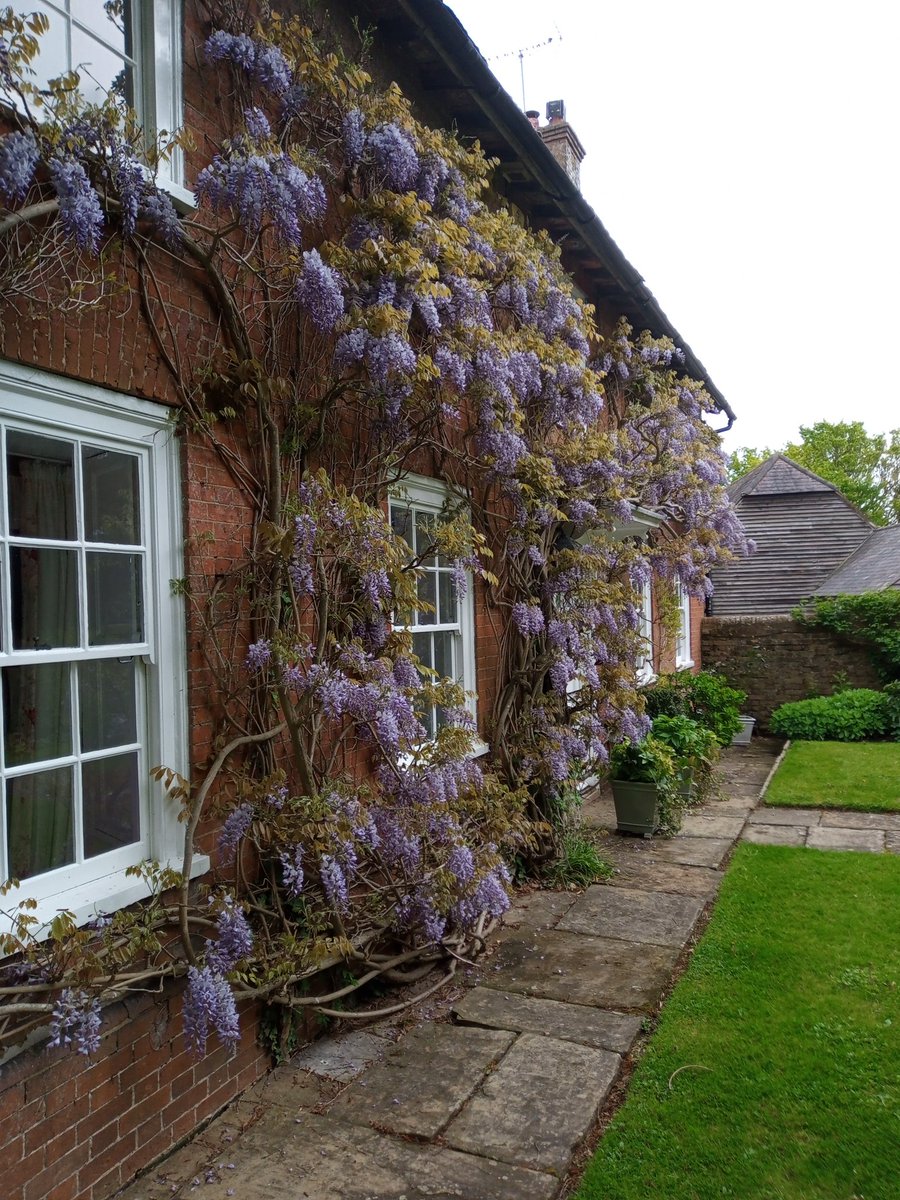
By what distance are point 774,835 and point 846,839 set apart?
58 centimetres

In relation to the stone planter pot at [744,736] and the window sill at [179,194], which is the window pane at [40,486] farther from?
the stone planter pot at [744,736]

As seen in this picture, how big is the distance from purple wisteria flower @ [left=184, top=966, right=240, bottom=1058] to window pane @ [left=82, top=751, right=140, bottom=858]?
22.8 inches

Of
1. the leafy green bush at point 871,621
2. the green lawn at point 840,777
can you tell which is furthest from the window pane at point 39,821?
the leafy green bush at point 871,621

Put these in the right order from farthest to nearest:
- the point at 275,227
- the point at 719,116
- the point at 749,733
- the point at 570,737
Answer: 1. the point at 749,733
2. the point at 719,116
3. the point at 570,737
4. the point at 275,227

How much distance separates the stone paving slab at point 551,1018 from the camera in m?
4.00

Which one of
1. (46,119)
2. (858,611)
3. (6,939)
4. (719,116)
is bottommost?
(6,939)

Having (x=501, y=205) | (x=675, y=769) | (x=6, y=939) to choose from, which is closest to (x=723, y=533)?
(x=675, y=769)

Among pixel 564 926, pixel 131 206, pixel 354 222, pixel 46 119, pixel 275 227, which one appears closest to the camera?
pixel 46 119

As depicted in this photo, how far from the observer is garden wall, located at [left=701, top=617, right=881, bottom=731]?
14.1 metres

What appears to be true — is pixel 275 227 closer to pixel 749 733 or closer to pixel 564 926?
pixel 564 926

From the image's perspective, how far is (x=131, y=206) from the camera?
3.15m

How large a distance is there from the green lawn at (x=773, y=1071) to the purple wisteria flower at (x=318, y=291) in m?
3.64

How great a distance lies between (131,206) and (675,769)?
22.7 feet

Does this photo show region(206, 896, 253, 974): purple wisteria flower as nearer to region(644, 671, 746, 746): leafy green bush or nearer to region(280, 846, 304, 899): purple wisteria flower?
region(280, 846, 304, 899): purple wisteria flower
